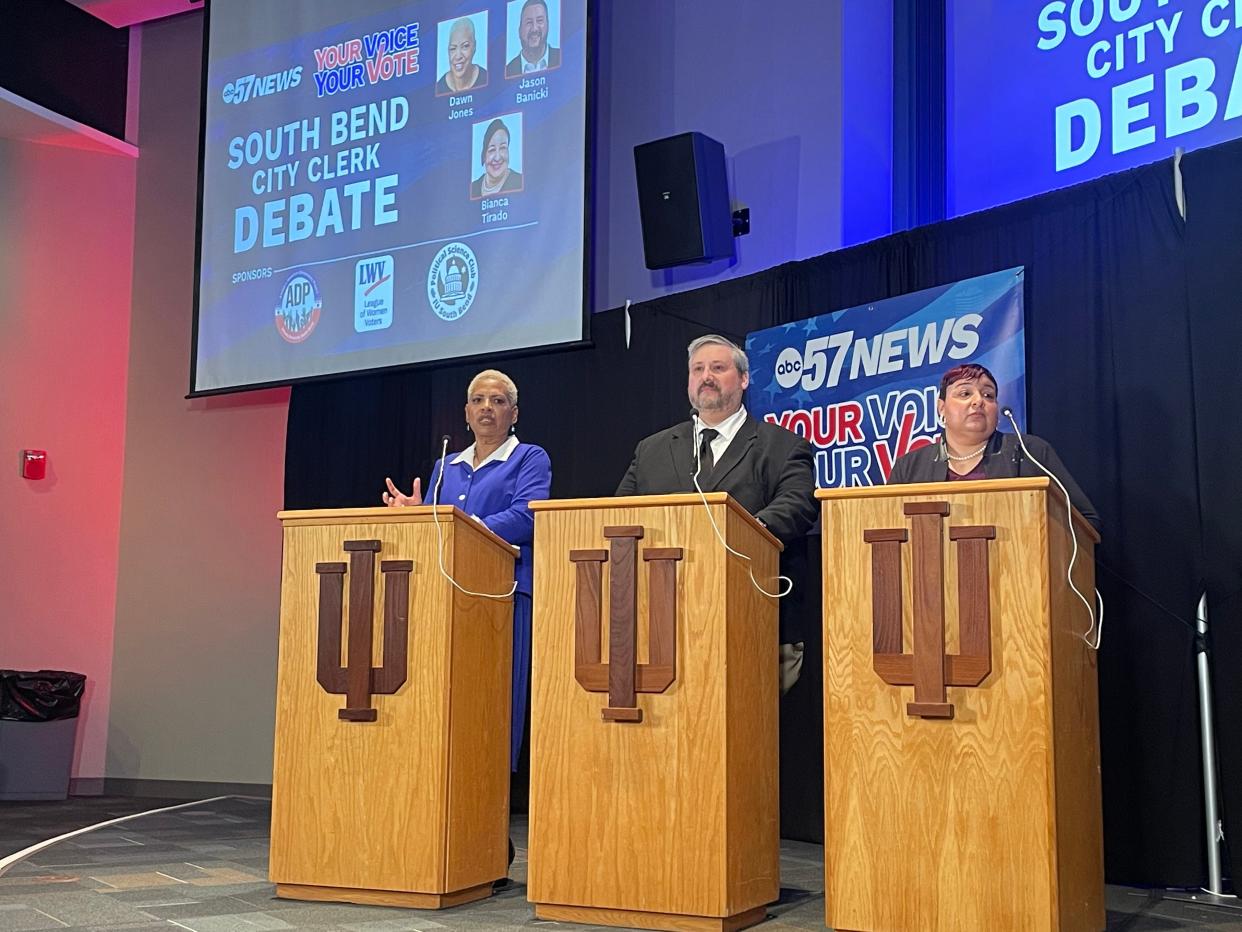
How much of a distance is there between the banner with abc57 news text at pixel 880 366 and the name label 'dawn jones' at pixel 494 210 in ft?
4.14

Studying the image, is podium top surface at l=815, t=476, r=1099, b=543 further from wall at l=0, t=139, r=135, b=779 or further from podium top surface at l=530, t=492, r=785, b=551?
wall at l=0, t=139, r=135, b=779

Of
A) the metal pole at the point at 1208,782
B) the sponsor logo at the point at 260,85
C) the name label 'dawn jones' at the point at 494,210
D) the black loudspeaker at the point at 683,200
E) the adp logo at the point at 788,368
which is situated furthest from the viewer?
the sponsor logo at the point at 260,85

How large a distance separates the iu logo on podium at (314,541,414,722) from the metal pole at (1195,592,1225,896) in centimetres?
214

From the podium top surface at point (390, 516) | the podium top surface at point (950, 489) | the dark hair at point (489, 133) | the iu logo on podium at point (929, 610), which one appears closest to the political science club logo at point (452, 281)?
the dark hair at point (489, 133)

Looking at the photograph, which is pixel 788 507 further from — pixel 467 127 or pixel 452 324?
pixel 467 127

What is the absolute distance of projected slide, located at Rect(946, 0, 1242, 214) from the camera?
4.38 m

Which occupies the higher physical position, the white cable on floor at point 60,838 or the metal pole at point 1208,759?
the metal pole at point 1208,759

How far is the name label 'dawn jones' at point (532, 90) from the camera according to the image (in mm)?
5711

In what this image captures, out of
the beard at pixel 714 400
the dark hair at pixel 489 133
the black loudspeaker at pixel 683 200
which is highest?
the dark hair at pixel 489 133

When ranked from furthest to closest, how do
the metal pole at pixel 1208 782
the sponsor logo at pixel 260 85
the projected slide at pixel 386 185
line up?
the sponsor logo at pixel 260 85 → the projected slide at pixel 386 185 → the metal pole at pixel 1208 782

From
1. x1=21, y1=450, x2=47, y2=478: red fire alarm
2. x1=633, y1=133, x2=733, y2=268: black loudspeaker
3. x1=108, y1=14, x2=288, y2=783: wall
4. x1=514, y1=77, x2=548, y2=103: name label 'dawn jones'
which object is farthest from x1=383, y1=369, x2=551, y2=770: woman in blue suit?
x1=21, y1=450, x2=47, y2=478: red fire alarm

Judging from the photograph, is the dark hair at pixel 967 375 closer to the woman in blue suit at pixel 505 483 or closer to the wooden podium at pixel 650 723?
the wooden podium at pixel 650 723

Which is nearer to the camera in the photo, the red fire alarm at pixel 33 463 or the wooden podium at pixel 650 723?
the wooden podium at pixel 650 723

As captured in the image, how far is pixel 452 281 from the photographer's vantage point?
5.92 m
